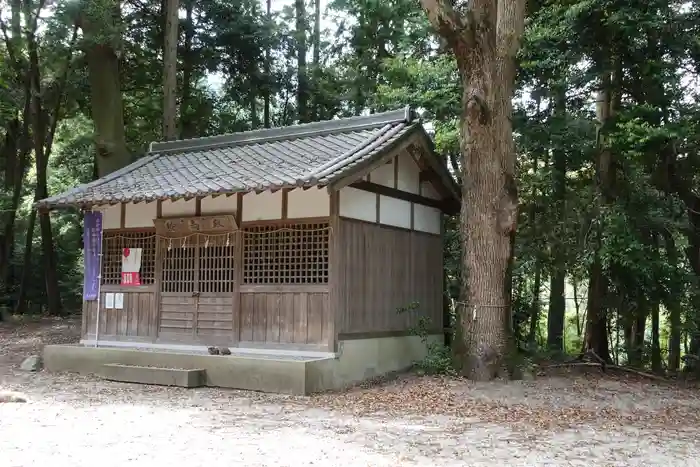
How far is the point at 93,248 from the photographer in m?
12.2

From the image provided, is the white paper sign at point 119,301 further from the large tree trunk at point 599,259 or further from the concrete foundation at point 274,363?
the large tree trunk at point 599,259

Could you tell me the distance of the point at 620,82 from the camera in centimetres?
1177

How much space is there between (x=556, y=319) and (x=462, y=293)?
652cm

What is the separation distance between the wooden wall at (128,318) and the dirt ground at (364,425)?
50.0 inches

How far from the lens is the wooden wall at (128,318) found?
11586mm

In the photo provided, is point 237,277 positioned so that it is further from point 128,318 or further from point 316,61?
point 316,61

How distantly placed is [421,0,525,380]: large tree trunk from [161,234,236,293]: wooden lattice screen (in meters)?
3.96

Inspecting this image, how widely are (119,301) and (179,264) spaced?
1.55 meters

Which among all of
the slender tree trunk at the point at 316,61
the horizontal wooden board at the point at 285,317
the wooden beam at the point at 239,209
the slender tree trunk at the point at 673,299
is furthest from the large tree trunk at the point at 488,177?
the slender tree trunk at the point at 316,61

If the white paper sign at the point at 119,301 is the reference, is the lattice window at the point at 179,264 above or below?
above

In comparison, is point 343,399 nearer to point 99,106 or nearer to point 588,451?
point 588,451

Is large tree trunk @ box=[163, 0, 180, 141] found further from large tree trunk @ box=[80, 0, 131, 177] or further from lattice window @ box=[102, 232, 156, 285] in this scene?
lattice window @ box=[102, 232, 156, 285]

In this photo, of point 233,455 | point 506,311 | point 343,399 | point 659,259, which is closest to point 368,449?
point 233,455

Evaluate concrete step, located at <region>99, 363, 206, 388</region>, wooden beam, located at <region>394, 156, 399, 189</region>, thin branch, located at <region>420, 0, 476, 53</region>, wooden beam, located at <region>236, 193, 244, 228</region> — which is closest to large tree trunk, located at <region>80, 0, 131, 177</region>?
wooden beam, located at <region>236, 193, 244, 228</region>
